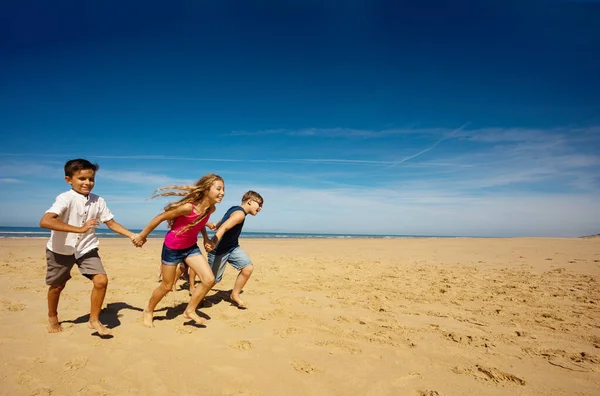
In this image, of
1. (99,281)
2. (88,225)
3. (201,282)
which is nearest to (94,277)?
(99,281)

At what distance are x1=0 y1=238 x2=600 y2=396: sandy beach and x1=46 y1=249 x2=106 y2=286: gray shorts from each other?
606 millimetres

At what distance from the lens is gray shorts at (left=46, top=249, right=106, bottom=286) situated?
11.7 feet

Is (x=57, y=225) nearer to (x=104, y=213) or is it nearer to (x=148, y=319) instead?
(x=104, y=213)

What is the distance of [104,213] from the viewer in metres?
3.75

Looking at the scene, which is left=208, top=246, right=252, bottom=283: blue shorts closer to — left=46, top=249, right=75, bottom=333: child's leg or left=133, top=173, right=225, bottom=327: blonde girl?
left=133, top=173, right=225, bottom=327: blonde girl

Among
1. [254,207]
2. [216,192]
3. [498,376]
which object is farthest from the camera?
[254,207]

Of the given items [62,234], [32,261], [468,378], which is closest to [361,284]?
[468,378]

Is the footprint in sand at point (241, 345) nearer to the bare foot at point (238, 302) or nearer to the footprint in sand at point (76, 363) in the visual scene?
the footprint in sand at point (76, 363)

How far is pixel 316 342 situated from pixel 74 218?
114 inches

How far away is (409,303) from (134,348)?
13.3ft

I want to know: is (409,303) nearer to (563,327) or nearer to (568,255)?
(563,327)

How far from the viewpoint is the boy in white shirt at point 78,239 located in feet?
11.4

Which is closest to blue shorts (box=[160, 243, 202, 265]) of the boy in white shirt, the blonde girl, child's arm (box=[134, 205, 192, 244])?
the blonde girl

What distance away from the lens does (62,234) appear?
353 cm
